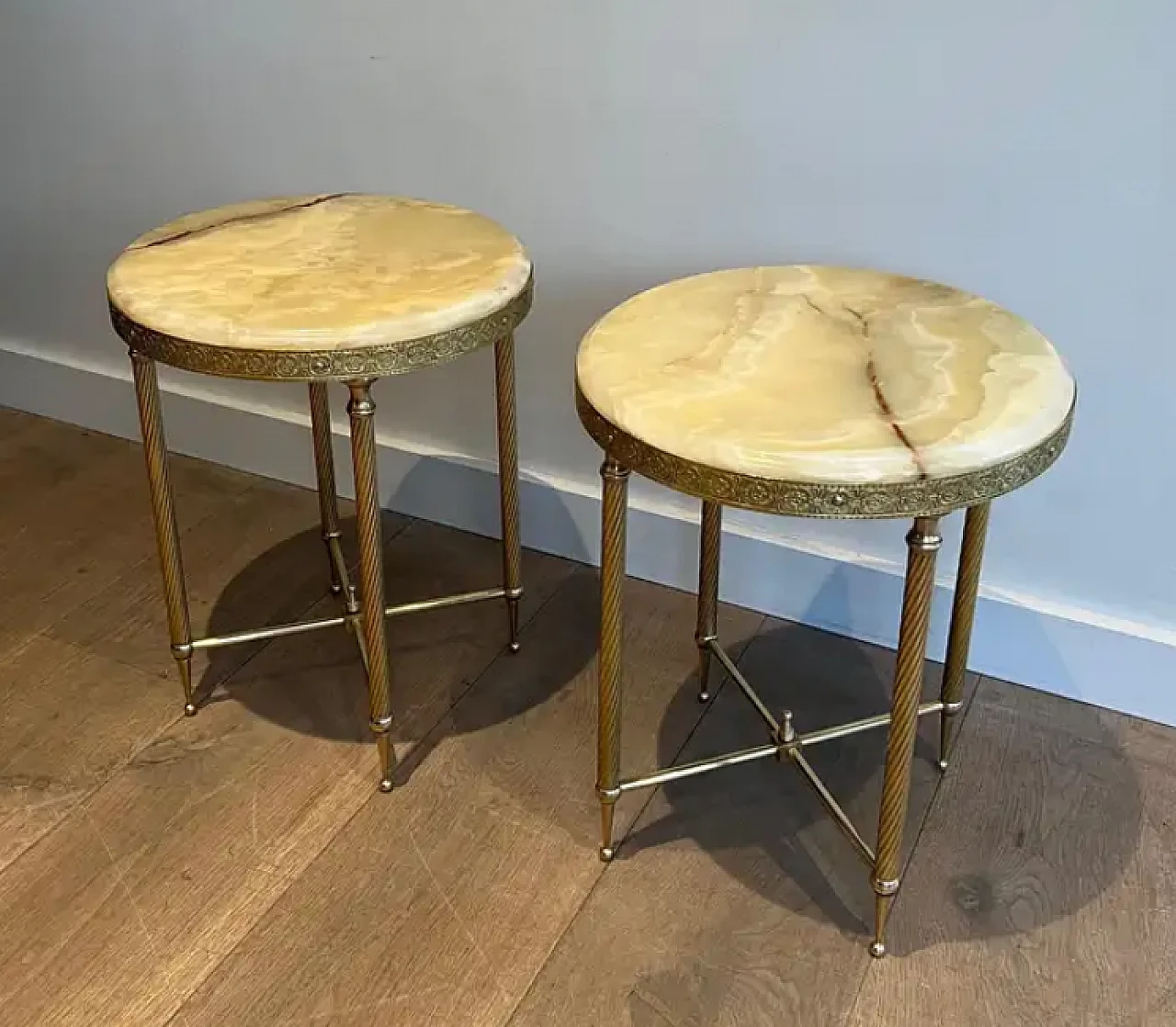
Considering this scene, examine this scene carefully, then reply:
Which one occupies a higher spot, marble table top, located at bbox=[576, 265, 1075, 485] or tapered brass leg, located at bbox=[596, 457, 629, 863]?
marble table top, located at bbox=[576, 265, 1075, 485]

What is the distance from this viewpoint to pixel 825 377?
3.31 ft

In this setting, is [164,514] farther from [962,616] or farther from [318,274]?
[962,616]

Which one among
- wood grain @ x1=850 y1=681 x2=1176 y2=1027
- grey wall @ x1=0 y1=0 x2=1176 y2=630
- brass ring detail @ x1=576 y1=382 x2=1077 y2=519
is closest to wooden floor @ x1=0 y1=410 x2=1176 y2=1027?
wood grain @ x1=850 y1=681 x2=1176 y2=1027

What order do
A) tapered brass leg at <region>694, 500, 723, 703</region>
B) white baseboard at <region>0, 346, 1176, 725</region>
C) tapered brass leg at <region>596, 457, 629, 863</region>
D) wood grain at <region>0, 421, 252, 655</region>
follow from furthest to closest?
wood grain at <region>0, 421, 252, 655</region>
white baseboard at <region>0, 346, 1176, 725</region>
tapered brass leg at <region>694, 500, 723, 703</region>
tapered brass leg at <region>596, 457, 629, 863</region>

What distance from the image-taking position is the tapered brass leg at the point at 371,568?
3.79ft

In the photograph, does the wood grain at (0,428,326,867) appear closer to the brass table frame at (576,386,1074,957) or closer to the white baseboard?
the white baseboard

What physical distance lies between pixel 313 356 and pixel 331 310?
0.18 ft

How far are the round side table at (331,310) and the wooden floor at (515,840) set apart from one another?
0.33ft

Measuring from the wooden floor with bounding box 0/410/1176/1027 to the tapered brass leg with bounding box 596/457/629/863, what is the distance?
9 centimetres

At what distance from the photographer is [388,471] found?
1.80 metres

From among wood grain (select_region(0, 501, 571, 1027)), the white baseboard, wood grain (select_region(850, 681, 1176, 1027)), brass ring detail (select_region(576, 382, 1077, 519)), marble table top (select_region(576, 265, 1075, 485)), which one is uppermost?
marble table top (select_region(576, 265, 1075, 485))

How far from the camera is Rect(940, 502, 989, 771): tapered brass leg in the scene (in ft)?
3.92

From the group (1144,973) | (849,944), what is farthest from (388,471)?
(1144,973)

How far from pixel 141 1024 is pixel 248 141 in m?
1.09
